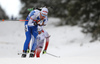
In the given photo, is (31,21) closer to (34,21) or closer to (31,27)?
(34,21)

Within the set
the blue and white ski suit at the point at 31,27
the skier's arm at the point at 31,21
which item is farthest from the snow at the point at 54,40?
the skier's arm at the point at 31,21

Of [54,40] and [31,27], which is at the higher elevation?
[31,27]

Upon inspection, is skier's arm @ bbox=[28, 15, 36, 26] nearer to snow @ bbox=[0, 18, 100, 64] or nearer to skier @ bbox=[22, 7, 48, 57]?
skier @ bbox=[22, 7, 48, 57]

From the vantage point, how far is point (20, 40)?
60.6 ft

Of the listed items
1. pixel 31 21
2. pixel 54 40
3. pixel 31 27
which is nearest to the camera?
pixel 31 21

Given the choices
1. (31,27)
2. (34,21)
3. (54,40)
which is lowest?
(54,40)

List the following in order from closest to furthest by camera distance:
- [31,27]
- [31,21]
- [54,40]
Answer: [31,21] → [31,27] → [54,40]

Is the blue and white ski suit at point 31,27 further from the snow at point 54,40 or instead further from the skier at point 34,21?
the snow at point 54,40

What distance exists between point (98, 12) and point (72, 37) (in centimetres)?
318

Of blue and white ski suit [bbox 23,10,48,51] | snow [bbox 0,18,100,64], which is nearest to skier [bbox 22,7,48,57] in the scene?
blue and white ski suit [bbox 23,10,48,51]

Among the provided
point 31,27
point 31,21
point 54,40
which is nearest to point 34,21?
point 31,21

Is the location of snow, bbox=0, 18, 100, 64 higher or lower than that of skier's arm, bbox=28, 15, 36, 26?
lower

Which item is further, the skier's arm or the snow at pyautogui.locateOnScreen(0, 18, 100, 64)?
the snow at pyautogui.locateOnScreen(0, 18, 100, 64)

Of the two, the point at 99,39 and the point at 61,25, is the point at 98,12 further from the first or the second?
the point at 61,25
